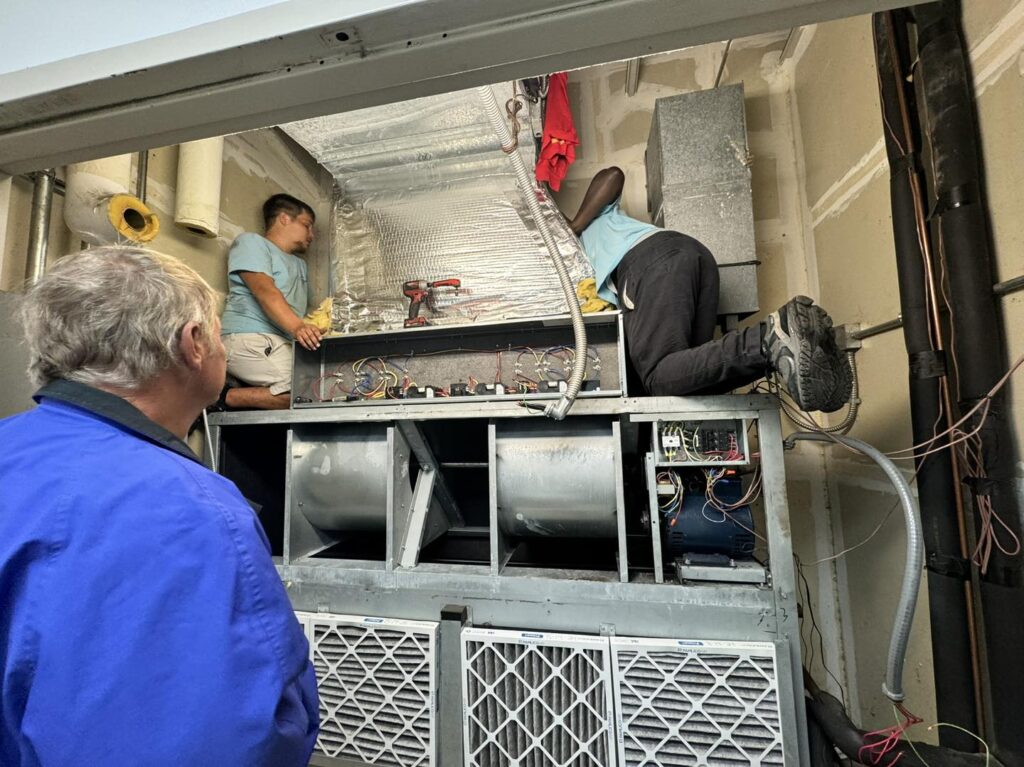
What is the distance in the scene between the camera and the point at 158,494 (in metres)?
0.48

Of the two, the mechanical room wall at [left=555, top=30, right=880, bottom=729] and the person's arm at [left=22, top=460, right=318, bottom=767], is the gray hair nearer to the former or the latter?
the person's arm at [left=22, top=460, right=318, bottom=767]

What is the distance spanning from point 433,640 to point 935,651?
125cm

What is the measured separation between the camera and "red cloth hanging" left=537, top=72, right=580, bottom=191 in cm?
171

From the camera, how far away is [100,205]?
1.17m

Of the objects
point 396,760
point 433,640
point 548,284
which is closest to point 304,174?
point 548,284

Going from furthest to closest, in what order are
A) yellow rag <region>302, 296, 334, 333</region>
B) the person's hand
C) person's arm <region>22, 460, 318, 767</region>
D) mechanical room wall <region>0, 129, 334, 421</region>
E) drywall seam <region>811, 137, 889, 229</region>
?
yellow rag <region>302, 296, 334, 333</region> → the person's hand → drywall seam <region>811, 137, 889, 229</region> → mechanical room wall <region>0, 129, 334, 421</region> → person's arm <region>22, 460, 318, 767</region>

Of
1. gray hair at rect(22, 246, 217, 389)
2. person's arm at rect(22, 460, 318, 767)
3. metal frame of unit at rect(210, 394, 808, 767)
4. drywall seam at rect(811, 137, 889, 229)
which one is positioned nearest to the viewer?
Result: person's arm at rect(22, 460, 318, 767)

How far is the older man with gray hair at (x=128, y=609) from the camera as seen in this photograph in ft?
1.38

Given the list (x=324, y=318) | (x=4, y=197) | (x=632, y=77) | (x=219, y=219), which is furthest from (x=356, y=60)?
(x=632, y=77)

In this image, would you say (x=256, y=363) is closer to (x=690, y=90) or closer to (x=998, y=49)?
(x=998, y=49)

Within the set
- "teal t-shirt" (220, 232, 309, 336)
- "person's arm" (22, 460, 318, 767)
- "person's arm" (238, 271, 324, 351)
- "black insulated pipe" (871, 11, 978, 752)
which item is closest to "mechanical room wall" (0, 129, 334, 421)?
"teal t-shirt" (220, 232, 309, 336)

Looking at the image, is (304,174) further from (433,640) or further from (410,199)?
(433,640)

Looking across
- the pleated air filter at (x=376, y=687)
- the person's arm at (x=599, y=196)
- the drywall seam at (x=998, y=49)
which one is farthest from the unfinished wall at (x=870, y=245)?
the pleated air filter at (x=376, y=687)

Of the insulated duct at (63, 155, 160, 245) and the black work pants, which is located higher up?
the insulated duct at (63, 155, 160, 245)
